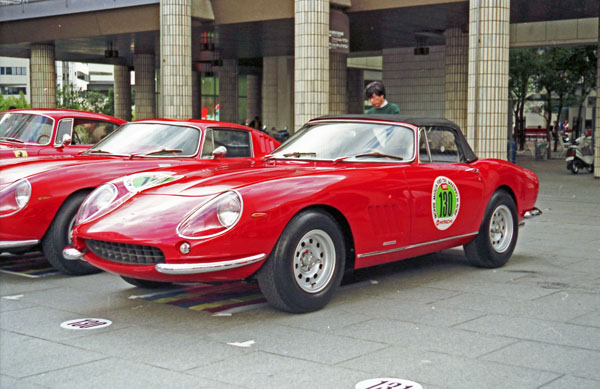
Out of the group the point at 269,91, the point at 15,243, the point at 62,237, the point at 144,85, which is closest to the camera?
the point at 15,243

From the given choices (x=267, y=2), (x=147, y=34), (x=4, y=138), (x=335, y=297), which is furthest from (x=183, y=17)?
(x=335, y=297)

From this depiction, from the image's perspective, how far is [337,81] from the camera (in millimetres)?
26094

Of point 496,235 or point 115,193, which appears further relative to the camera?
point 496,235

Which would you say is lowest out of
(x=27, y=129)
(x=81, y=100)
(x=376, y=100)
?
(x=27, y=129)

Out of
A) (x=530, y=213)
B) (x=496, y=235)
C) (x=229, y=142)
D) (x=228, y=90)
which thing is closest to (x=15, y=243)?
(x=229, y=142)

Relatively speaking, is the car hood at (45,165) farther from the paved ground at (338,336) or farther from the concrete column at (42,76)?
the concrete column at (42,76)

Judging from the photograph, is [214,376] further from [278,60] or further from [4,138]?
[278,60]

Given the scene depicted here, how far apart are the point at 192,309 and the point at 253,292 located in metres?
0.71

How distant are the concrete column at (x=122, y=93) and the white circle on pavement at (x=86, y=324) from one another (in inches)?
1344

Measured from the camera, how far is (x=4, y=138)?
9984 mm

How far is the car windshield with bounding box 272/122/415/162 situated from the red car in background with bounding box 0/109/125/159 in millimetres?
3868

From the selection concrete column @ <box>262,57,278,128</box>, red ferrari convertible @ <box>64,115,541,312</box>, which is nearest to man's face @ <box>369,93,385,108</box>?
red ferrari convertible @ <box>64,115,541,312</box>

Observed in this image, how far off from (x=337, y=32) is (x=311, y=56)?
1308 mm

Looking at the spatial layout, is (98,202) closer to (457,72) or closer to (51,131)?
(51,131)
